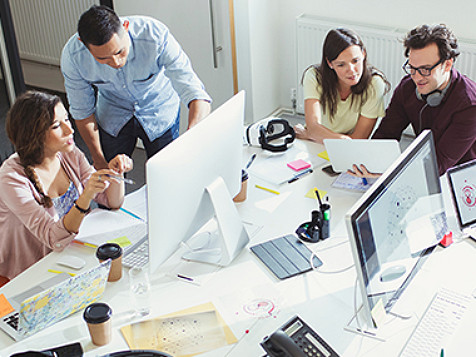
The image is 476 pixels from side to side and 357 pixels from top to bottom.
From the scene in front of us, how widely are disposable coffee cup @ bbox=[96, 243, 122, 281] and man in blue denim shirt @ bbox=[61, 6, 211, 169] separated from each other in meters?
0.88

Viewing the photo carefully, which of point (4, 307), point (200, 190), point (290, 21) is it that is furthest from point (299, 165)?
point (290, 21)

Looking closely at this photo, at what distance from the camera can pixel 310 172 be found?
2.52 meters

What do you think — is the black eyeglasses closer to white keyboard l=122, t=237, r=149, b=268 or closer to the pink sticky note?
the pink sticky note

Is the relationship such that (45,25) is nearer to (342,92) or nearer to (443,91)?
(342,92)

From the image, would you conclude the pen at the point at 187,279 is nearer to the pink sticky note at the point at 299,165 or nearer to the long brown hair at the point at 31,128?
the long brown hair at the point at 31,128

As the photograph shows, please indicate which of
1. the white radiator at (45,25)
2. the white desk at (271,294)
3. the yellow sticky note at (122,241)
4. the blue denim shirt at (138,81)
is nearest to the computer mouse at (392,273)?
the white desk at (271,294)

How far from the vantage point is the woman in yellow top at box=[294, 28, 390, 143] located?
2.71 metres

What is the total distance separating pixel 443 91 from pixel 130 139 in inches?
59.9

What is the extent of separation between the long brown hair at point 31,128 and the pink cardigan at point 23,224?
0.03m

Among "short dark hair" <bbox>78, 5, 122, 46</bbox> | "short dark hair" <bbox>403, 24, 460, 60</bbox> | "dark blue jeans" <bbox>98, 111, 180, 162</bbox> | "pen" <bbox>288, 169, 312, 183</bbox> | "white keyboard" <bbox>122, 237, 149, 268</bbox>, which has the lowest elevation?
"dark blue jeans" <bbox>98, 111, 180, 162</bbox>

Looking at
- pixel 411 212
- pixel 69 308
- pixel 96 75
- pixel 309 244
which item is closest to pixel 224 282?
pixel 309 244

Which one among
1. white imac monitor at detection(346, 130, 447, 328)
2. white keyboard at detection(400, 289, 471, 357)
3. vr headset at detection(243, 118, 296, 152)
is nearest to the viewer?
white imac monitor at detection(346, 130, 447, 328)

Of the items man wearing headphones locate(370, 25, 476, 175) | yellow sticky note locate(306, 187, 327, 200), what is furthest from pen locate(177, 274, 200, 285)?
man wearing headphones locate(370, 25, 476, 175)

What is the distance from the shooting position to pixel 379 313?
1626 millimetres
